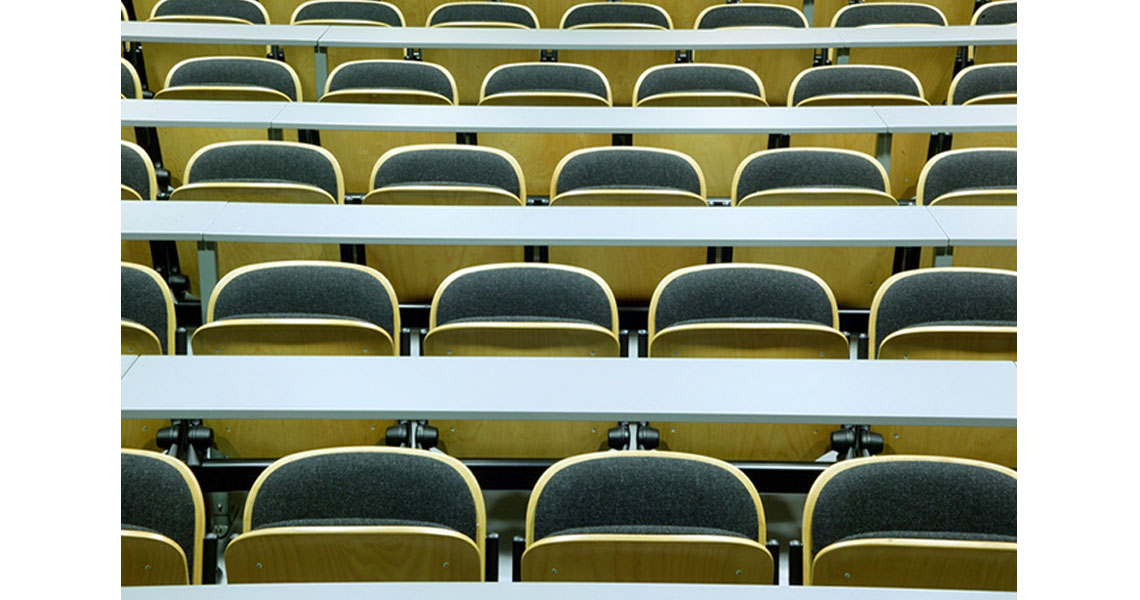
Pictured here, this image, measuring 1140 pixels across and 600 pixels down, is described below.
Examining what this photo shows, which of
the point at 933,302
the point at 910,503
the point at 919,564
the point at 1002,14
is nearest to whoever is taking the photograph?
the point at 919,564

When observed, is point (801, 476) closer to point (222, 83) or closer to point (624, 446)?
point (624, 446)

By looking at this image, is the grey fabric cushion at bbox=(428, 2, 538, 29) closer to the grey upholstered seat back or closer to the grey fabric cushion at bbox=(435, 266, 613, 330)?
the grey upholstered seat back

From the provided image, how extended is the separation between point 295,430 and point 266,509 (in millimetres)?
579

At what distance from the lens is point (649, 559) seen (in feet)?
6.79

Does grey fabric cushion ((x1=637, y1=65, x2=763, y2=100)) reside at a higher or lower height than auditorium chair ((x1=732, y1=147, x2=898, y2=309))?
higher

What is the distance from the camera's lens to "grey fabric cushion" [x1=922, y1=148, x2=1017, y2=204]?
4.12 metres

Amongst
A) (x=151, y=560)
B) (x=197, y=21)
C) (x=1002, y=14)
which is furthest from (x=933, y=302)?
(x=197, y=21)

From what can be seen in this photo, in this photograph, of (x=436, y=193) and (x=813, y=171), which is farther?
(x=813, y=171)

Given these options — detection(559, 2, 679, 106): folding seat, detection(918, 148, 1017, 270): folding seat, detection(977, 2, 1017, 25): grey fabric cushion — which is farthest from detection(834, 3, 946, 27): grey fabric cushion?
detection(918, 148, 1017, 270): folding seat

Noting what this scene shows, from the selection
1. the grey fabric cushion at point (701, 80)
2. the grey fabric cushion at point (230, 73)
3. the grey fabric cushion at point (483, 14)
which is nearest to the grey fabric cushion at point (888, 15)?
the grey fabric cushion at point (701, 80)

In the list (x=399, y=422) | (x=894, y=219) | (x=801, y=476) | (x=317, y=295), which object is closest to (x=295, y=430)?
(x=399, y=422)

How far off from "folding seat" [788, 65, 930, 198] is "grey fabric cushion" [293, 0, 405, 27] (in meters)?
2.67

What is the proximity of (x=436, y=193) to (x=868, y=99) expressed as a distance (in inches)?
89.8

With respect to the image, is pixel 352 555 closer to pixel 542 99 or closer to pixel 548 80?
pixel 542 99
